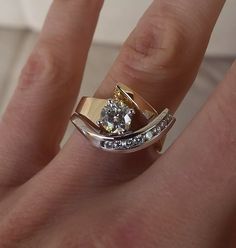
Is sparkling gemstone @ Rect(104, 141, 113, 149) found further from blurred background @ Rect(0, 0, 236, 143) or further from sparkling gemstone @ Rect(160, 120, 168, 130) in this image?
blurred background @ Rect(0, 0, 236, 143)

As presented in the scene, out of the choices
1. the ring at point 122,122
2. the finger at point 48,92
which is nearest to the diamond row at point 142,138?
Result: the ring at point 122,122

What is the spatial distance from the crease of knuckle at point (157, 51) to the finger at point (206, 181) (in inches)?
3.4

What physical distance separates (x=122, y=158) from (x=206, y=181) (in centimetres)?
10

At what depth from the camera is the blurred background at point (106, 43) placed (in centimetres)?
88

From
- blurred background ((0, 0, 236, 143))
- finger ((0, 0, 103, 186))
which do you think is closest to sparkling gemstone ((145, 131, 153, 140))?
finger ((0, 0, 103, 186))

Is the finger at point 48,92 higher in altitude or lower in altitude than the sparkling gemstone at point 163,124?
lower

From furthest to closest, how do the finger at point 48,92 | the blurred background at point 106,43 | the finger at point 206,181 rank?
the blurred background at point 106,43, the finger at point 48,92, the finger at point 206,181

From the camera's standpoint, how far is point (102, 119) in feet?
1.77

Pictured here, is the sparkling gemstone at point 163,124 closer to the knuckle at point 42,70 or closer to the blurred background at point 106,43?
the knuckle at point 42,70

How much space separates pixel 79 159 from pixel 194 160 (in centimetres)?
13

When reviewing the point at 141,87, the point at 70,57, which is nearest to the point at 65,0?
the point at 70,57

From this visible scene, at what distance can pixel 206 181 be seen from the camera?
0.52 metres

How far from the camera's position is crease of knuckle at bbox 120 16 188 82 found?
60cm

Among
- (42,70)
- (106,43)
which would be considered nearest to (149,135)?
(42,70)
